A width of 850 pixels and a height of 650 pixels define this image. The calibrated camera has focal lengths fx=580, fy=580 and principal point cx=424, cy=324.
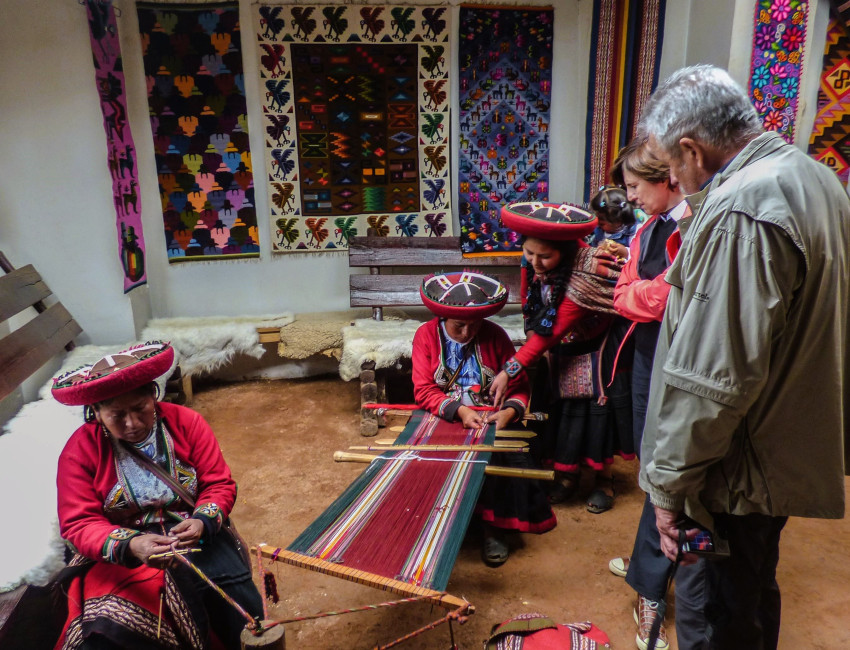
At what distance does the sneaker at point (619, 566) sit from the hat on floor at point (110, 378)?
1869 millimetres

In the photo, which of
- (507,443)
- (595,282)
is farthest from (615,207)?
(507,443)

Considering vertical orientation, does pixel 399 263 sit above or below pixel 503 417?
above

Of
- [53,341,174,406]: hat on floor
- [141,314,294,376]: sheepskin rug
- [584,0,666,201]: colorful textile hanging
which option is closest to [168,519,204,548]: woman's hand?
[53,341,174,406]: hat on floor

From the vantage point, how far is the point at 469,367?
8.30 ft

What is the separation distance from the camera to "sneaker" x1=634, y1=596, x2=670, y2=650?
1937 millimetres

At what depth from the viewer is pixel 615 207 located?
2697 millimetres

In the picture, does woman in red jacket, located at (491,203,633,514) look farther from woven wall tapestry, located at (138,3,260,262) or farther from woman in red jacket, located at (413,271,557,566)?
woven wall tapestry, located at (138,3,260,262)

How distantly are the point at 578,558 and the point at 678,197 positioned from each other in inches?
59.8

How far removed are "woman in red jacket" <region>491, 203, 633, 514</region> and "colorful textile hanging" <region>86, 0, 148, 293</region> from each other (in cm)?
275

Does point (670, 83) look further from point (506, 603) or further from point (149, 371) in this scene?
point (506, 603)

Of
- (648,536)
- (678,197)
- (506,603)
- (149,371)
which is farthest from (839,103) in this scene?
(149,371)

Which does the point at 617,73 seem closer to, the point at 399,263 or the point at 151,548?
the point at 399,263

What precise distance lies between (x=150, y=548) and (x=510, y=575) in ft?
4.68

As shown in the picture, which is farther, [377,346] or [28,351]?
[377,346]
